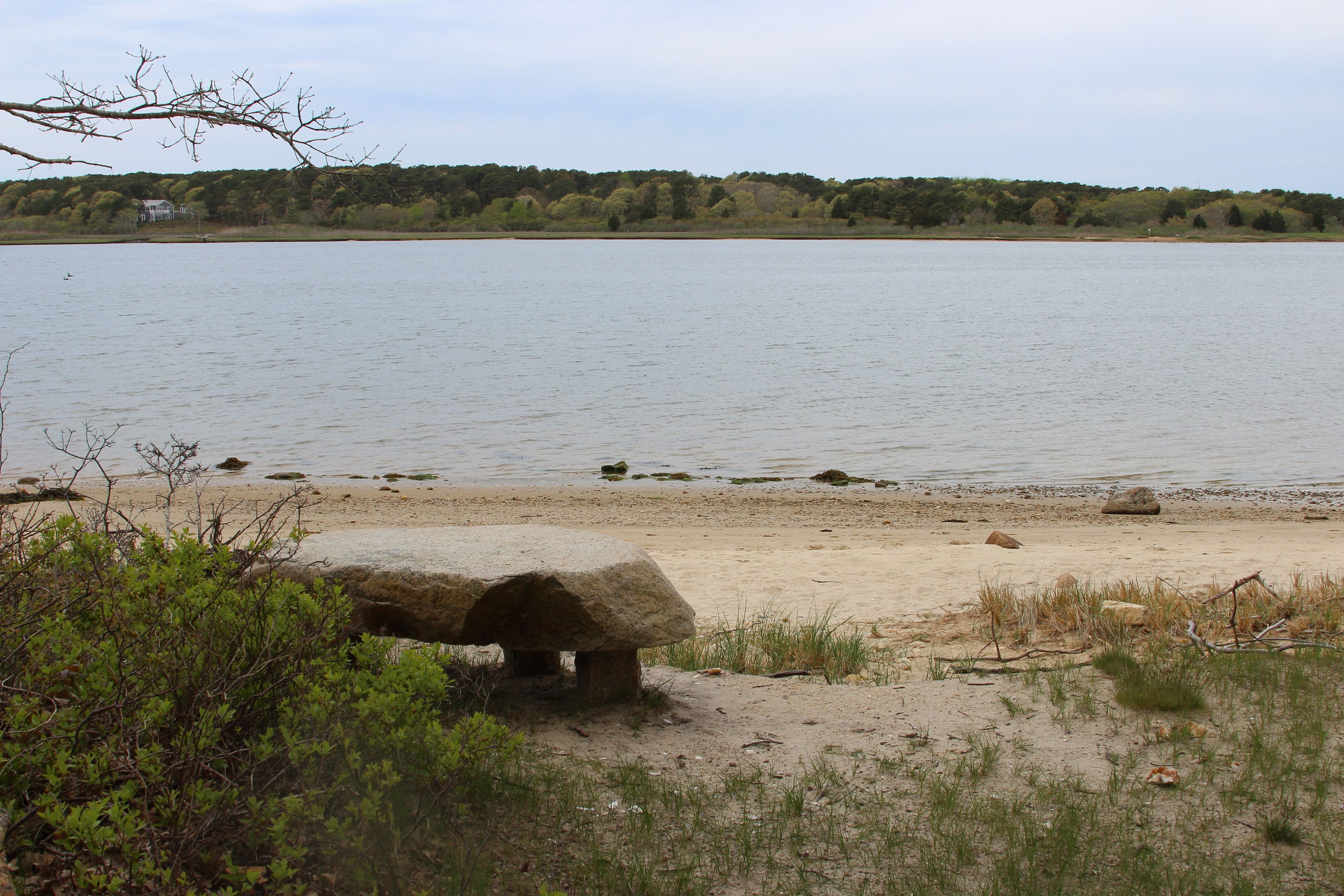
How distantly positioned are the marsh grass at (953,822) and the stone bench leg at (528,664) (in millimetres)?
1104

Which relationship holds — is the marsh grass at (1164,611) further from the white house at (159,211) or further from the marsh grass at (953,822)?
the white house at (159,211)

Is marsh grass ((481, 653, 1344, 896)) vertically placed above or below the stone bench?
below

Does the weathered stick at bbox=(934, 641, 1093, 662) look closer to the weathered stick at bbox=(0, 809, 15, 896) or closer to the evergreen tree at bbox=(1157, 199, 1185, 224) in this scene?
the weathered stick at bbox=(0, 809, 15, 896)

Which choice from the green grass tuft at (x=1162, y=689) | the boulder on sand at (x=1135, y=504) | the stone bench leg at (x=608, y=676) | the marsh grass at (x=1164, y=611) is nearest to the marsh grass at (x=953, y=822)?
the green grass tuft at (x=1162, y=689)

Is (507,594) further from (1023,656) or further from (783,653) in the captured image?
(1023,656)

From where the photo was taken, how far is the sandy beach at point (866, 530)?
865 centimetres

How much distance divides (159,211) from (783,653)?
187 ft

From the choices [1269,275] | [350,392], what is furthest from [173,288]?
[1269,275]

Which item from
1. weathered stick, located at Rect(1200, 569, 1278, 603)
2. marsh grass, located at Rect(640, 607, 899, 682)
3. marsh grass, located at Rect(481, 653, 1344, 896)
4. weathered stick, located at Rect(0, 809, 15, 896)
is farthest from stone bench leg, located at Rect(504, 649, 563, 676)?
weathered stick, located at Rect(1200, 569, 1278, 603)

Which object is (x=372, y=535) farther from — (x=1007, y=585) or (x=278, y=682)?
(x=1007, y=585)

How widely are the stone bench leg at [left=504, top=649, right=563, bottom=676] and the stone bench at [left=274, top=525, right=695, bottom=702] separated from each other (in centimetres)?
64

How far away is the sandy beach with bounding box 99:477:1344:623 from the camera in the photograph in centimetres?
865

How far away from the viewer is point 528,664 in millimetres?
5430

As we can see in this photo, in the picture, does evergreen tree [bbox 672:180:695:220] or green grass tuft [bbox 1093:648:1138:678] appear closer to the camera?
green grass tuft [bbox 1093:648:1138:678]
